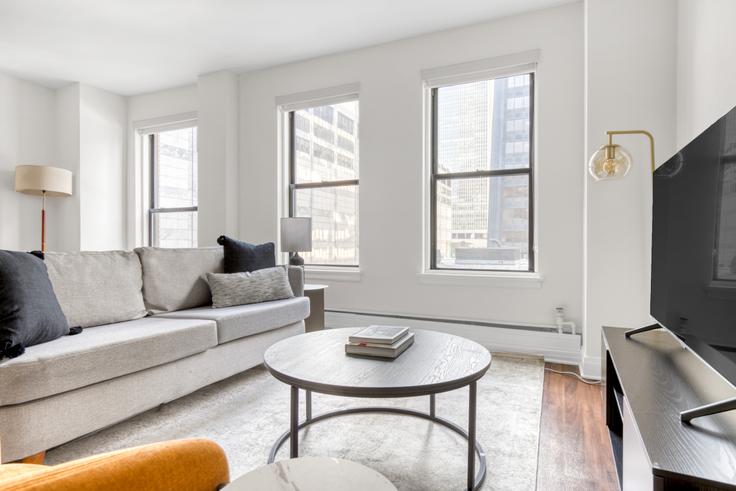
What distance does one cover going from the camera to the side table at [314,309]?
135 inches

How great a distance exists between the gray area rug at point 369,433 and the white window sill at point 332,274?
1.55 metres

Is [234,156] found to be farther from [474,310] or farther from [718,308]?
[718,308]

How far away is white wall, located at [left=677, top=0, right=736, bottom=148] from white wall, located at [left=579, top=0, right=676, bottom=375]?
100mm

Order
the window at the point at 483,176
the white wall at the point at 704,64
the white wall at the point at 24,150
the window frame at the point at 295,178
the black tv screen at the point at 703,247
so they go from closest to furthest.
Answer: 1. the black tv screen at the point at 703,247
2. the white wall at the point at 704,64
3. the window at the point at 483,176
4. the window frame at the point at 295,178
5. the white wall at the point at 24,150

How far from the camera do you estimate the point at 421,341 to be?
178 centimetres

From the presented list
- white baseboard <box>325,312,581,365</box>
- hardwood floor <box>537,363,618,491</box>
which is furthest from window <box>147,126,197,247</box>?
hardwood floor <box>537,363,618,491</box>

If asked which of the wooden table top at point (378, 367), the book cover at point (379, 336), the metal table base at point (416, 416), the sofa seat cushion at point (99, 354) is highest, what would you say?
the book cover at point (379, 336)

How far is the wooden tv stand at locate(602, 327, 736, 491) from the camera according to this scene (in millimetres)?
758

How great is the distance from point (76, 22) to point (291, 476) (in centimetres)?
429

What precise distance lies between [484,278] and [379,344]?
1991 mm

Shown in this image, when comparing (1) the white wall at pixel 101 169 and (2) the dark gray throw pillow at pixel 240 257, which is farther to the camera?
(1) the white wall at pixel 101 169

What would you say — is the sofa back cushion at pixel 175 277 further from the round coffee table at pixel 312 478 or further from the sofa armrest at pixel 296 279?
the round coffee table at pixel 312 478

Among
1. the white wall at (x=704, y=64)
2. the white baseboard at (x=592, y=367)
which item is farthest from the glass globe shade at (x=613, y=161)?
the white baseboard at (x=592, y=367)

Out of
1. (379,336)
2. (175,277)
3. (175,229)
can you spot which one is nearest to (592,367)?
(379,336)
